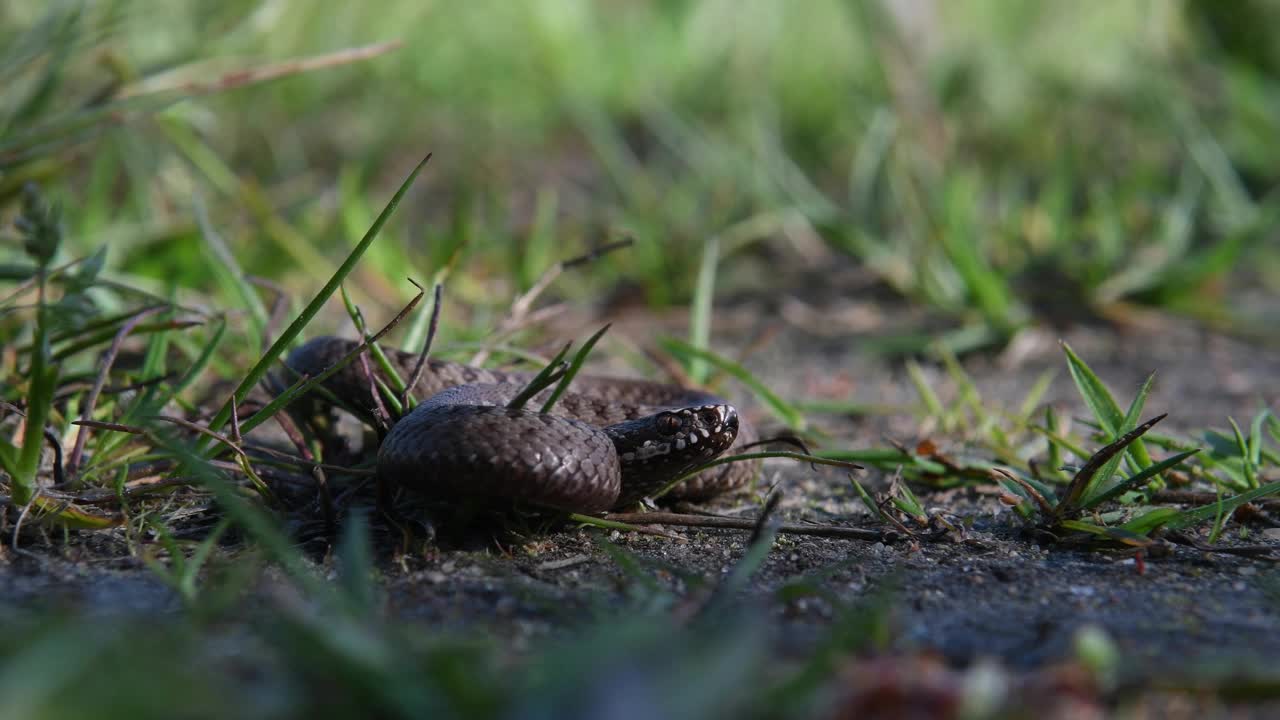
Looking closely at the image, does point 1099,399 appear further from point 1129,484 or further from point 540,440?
point 540,440

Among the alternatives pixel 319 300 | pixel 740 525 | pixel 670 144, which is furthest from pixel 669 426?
pixel 670 144

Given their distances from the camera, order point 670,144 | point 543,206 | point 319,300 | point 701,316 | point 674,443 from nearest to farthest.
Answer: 1. point 319,300
2. point 674,443
3. point 701,316
4. point 543,206
5. point 670,144

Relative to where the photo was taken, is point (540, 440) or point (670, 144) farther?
point (670, 144)

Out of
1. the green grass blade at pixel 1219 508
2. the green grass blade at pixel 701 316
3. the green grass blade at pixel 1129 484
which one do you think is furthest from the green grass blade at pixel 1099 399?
the green grass blade at pixel 701 316

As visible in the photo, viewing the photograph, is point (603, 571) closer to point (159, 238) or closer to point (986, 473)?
point (986, 473)

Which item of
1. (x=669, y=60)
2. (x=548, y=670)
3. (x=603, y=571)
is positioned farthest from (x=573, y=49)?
(x=548, y=670)

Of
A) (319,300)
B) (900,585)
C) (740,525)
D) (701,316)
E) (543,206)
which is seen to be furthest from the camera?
(543,206)

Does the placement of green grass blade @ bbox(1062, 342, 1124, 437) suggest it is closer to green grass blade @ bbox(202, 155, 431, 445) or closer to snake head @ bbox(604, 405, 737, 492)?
snake head @ bbox(604, 405, 737, 492)

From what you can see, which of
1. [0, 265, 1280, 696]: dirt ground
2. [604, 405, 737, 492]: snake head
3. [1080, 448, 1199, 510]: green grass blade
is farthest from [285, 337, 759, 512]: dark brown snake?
[1080, 448, 1199, 510]: green grass blade
